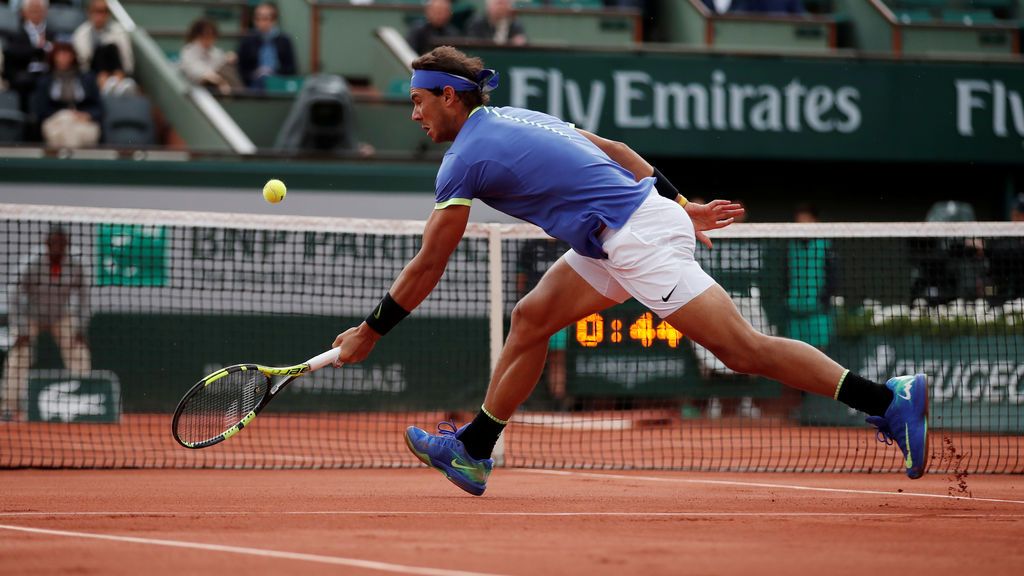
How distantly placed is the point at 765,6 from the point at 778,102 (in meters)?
2.30

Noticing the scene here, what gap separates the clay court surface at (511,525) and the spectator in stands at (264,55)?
7.47 meters

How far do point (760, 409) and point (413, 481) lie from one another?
445 centimetres

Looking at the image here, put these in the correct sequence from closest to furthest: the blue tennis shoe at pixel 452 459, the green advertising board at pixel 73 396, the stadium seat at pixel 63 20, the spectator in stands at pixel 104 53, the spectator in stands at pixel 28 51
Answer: the blue tennis shoe at pixel 452 459
the green advertising board at pixel 73 396
the spectator in stands at pixel 28 51
the spectator in stands at pixel 104 53
the stadium seat at pixel 63 20

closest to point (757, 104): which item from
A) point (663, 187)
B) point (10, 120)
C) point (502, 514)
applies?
point (10, 120)

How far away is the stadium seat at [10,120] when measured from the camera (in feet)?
41.8

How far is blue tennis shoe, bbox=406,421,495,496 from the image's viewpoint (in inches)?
238

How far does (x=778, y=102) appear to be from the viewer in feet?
44.2

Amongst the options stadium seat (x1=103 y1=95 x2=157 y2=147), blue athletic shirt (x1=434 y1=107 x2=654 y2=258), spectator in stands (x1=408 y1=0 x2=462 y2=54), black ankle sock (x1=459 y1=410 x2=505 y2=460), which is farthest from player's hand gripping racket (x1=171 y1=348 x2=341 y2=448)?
spectator in stands (x1=408 y1=0 x2=462 y2=54)

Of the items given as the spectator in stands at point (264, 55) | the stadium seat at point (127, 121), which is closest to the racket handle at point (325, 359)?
the stadium seat at point (127, 121)

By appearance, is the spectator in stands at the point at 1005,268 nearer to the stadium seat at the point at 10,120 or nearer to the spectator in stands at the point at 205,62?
the spectator in stands at the point at 205,62

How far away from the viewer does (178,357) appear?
1142cm

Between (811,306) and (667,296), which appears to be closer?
(667,296)

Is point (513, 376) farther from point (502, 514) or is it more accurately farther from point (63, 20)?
point (63, 20)

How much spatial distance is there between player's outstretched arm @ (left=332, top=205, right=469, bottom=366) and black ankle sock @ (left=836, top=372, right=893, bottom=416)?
1.65 m
